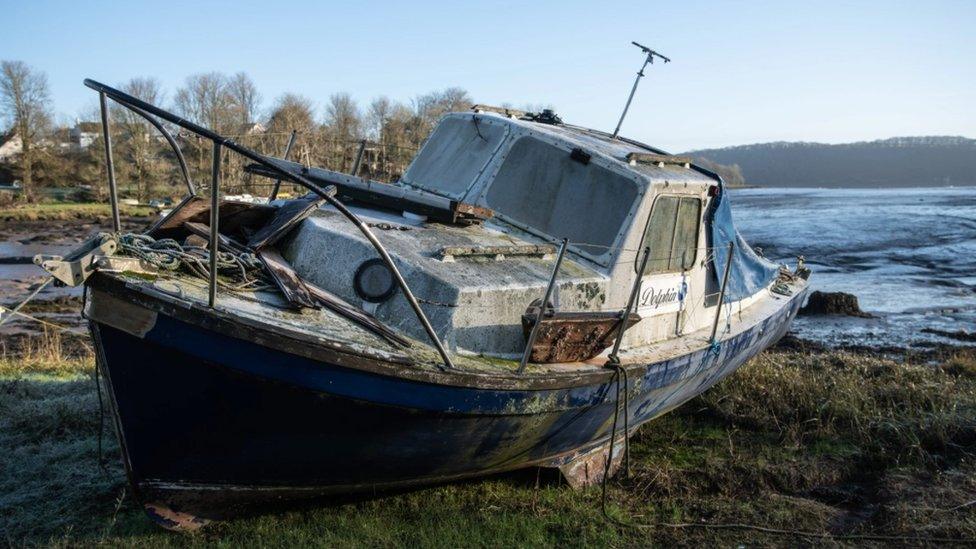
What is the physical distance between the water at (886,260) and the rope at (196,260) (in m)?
12.6

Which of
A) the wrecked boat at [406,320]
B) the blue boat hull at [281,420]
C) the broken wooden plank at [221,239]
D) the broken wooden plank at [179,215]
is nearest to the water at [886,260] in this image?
the wrecked boat at [406,320]

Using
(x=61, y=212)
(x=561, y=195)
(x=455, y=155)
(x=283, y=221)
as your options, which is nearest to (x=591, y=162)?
(x=561, y=195)

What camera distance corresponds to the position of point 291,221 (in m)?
5.54

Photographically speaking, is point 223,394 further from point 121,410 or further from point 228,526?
point 228,526

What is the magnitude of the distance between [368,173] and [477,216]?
140 inches

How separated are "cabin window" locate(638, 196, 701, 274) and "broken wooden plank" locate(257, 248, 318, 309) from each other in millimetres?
2878

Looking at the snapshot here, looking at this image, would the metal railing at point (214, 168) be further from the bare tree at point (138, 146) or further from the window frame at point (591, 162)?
the bare tree at point (138, 146)

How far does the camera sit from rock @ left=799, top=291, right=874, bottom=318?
56.7 feet

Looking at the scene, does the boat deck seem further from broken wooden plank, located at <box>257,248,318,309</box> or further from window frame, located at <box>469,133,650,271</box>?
window frame, located at <box>469,133,650,271</box>

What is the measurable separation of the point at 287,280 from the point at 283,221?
0.74 m

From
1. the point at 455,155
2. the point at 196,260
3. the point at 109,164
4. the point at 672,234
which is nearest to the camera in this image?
the point at 109,164

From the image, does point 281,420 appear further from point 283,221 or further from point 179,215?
point 179,215

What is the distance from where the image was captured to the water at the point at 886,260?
16.3m

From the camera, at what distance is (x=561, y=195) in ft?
21.6
